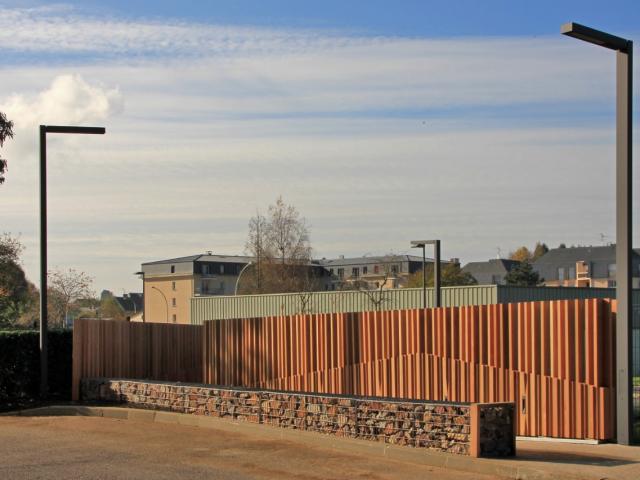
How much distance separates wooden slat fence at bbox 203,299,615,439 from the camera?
49.5ft

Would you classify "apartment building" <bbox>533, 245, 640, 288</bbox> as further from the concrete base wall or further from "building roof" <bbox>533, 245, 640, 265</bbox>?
the concrete base wall

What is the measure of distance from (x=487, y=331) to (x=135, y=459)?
676cm

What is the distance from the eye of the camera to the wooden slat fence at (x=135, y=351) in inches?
872

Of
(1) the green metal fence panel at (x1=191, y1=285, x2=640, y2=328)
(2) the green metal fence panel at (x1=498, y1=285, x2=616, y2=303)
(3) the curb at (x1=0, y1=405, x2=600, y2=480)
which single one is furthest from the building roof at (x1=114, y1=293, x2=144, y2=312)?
(3) the curb at (x1=0, y1=405, x2=600, y2=480)

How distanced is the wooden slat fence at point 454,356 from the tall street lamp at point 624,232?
22.6 inches

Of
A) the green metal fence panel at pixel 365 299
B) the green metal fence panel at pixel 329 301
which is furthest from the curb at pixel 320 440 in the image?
the green metal fence panel at pixel 329 301

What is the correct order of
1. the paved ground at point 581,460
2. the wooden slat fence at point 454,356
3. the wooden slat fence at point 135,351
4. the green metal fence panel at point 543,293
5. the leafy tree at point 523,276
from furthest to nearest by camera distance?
the leafy tree at point 523,276, the green metal fence panel at point 543,293, the wooden slat fence at point 135,351, the wooden slat fence at point 454,356, the paved ground at point 581,460

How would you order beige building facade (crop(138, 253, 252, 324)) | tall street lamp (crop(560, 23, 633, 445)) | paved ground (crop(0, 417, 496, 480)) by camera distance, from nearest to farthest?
paved ground (crop(0, 417, 496, 480)) → tall street lamp (crop(560, 23, 633, 445)) → beige building facade (crop(138, 253, 252, 324))

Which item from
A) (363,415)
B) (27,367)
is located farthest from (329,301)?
(363,415)

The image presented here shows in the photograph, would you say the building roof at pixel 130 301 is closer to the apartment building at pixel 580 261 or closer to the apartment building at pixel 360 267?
the apartment building at pixel 360 267

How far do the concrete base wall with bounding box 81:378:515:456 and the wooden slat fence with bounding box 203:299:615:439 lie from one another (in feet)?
8.49

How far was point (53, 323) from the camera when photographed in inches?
3113

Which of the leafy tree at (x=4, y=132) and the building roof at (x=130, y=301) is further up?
the leafy tree at (x=4, y=132)

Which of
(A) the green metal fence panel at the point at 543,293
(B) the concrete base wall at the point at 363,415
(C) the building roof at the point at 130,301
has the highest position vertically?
(A) the green metal fence panel at the point at 543,293
